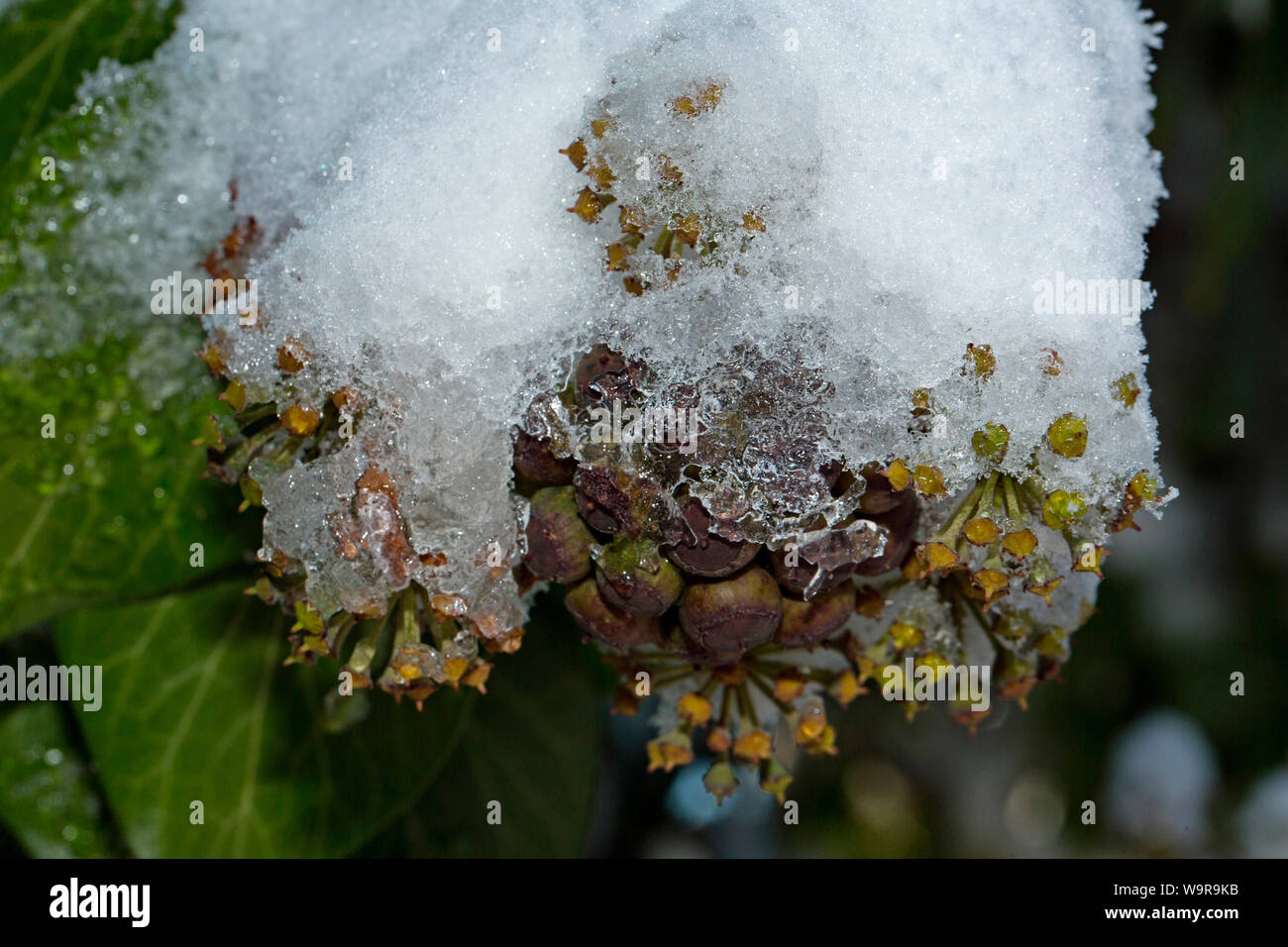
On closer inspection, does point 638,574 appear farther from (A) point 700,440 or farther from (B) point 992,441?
(B) point 992,441

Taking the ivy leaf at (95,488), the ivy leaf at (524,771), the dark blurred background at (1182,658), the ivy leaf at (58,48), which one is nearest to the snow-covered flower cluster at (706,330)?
the ivy leaf at (95,488)

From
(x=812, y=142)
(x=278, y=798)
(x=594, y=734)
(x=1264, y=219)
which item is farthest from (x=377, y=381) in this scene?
(x=1264, y=219)

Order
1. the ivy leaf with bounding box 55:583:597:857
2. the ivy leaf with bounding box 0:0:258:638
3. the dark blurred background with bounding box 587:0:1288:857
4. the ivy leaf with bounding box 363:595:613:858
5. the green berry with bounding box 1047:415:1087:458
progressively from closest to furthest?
the green berry with bounding box 1047:415:1087:458 < the ivy leaf with bounding box 0:0:258:638 < the ivy leaf with bounding box 55:583:597:857 < the ivy leaf with bounding box 363:595:613:858 < the dark blurred background with bounding box 587:0:1288:857

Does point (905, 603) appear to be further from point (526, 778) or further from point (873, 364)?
point (526, 778)

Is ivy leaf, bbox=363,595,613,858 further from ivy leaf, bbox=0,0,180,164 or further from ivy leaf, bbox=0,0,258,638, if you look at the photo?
ivy leaf, bbox=0,0,180,164

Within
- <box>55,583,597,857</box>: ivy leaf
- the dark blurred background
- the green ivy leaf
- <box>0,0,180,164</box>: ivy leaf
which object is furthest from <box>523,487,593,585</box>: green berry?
the dark blurred background
